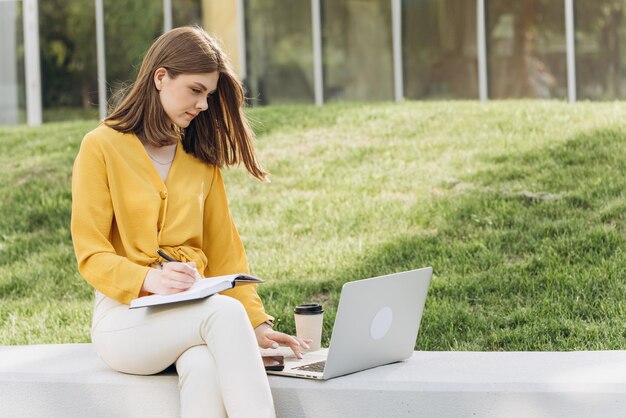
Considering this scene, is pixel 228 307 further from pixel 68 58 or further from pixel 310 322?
pixel 68 58

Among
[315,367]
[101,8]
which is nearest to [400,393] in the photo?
[315,367]

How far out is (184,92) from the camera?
3639 millimetres

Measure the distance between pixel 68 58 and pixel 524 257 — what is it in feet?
33.4

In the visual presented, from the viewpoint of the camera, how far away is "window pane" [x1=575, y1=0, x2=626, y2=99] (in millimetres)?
12484

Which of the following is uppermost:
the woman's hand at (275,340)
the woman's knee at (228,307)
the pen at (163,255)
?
the pen at (163,255)

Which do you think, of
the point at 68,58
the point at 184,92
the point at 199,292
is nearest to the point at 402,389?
the point at 199,292

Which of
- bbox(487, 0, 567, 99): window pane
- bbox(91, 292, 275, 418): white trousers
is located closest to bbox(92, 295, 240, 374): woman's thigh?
bbox(91, 292, 275, 418): white trousers

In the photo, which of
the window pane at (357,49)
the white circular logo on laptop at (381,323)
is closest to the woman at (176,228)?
the white circular logo on laptop at (381,323)

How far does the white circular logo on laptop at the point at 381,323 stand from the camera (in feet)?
11.4

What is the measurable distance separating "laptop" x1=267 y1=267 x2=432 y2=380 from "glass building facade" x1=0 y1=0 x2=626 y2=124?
9.74 metres

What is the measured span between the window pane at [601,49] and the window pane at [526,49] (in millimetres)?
230

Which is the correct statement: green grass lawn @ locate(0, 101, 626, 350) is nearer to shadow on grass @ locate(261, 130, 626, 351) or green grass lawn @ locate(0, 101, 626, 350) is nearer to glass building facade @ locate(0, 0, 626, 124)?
shadow on grass @ locate(261, 130, 626, 351)

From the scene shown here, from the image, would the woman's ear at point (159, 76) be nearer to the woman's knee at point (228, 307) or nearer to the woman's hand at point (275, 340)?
the woman's knee at point (228, 307)

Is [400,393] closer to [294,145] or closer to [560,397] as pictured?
[560,397]
